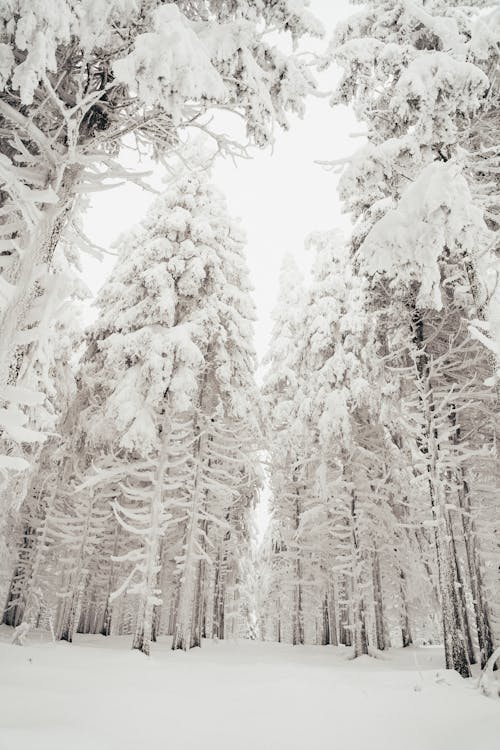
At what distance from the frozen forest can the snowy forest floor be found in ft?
0.15

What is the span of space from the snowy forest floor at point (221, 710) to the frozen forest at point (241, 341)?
47 millimetres

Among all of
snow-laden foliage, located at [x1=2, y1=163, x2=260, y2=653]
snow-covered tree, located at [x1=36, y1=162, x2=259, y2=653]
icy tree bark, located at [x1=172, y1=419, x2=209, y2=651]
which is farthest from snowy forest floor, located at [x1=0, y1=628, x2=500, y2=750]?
icy tree bark, located at [x1=172, y1=419, x2=209, y2=651]

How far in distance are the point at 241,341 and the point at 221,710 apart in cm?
1000

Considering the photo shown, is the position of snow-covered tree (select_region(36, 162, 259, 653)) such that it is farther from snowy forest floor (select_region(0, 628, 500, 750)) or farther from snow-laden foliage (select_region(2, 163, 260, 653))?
snowy forest floor (select_region(0, 628, 500, 750))

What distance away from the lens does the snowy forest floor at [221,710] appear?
3.80 metres

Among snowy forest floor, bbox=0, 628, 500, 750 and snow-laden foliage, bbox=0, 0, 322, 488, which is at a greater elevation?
snow-laden foliage, bbox=0, 0, 322, 488

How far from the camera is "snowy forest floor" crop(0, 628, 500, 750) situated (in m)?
3.80

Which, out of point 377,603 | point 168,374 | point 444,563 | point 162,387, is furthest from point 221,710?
point 377,603

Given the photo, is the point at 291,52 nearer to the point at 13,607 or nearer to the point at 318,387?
the point at 318,387

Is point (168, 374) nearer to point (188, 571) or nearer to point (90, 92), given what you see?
point (188, 571)

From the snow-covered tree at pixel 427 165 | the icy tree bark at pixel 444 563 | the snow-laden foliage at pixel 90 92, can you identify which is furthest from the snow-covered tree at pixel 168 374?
the snow-laden foliage at pixel 90 92

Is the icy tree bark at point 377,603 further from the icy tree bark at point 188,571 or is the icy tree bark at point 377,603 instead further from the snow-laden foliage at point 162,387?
the icy tree bark at point 188,571

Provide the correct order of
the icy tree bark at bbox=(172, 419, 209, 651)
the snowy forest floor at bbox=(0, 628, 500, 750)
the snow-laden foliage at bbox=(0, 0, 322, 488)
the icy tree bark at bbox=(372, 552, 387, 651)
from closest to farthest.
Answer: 1. the snow-laden foliage at bbox=(0, 0, 322, 488)
2. the snowy forest floor at bbox=(0, 628, 500, 750)
3. the icy tree bark at bbox=(172, 419, 209, 651)
4. the icy tree bark at bbox=(372, 552, 387, 651)

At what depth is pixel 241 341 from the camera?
13.7 metres
